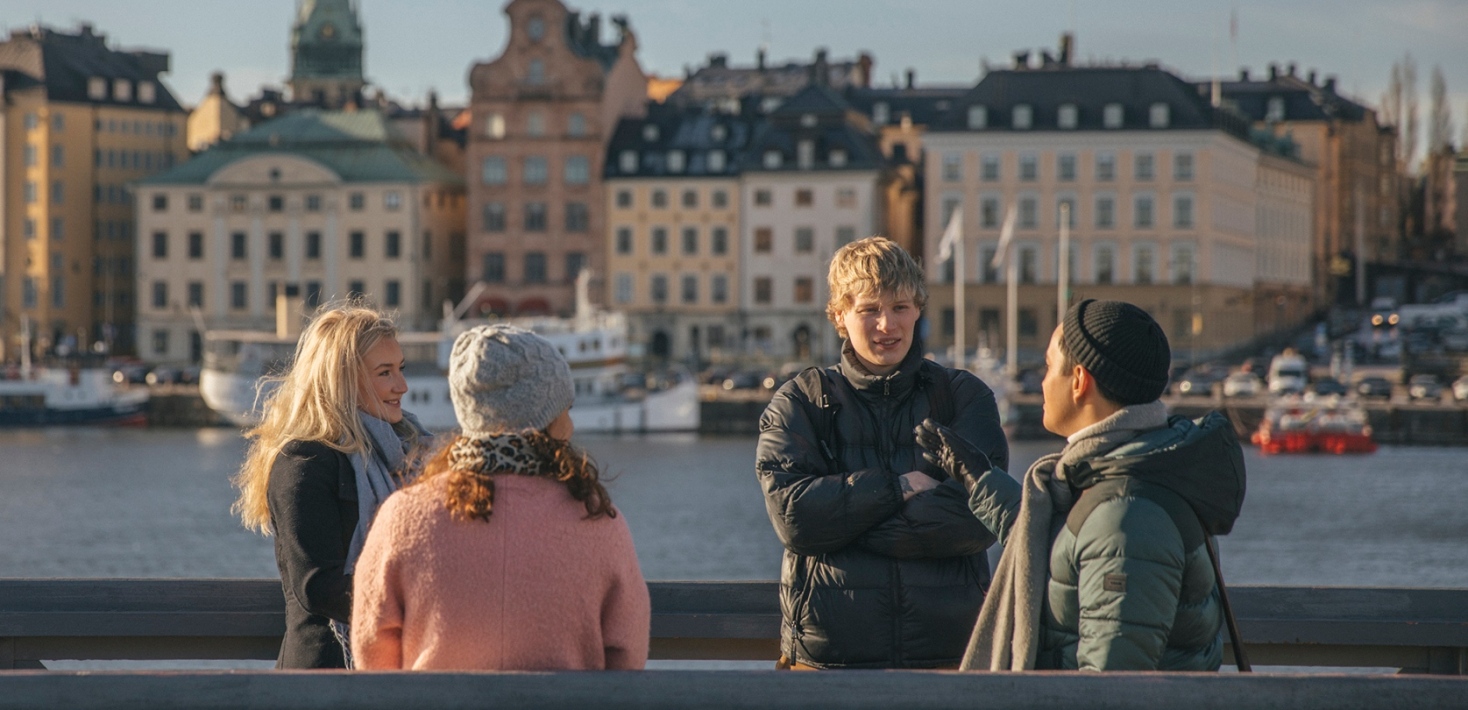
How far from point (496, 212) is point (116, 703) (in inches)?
3196

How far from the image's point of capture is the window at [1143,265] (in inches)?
3145

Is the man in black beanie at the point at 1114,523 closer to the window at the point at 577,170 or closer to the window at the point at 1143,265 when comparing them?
the window at the point at 1143,265

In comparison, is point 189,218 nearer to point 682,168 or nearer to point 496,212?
point 496,212

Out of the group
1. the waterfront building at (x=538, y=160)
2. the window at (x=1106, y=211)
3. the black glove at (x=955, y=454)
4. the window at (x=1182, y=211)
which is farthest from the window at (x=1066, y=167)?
the black glove at (x=955, y=454)

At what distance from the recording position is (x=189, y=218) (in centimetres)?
8738

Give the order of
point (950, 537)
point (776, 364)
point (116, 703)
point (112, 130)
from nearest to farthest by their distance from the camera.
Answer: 1. point (116, 703)
2. point (950, 537)
3. point (776, 364)
4. point (112, 130)

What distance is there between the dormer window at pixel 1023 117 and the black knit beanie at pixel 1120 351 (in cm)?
7685

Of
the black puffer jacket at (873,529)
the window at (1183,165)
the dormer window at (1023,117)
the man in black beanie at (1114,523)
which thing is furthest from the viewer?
the dormer window at (1023,117)

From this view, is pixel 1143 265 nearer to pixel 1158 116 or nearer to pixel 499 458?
pixel 1158 116

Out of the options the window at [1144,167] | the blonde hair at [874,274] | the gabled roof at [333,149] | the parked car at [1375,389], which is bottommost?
the parked car at [1375,389]

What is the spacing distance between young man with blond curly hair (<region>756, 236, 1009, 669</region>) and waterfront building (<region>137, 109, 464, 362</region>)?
81.6m

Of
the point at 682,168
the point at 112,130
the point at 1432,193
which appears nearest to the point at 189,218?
the point at 112,130

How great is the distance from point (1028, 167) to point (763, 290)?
11106 millimetres

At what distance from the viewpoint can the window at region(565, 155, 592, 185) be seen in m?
83.6
